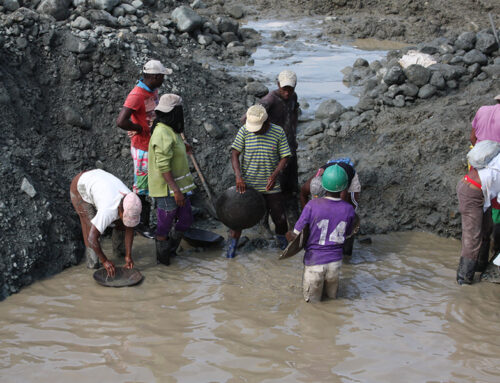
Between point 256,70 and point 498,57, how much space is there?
13.6 ft

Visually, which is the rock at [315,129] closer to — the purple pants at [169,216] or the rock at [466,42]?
the purple pants at [169,216]

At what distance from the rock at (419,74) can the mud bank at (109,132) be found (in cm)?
31

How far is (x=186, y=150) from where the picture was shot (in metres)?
5.62

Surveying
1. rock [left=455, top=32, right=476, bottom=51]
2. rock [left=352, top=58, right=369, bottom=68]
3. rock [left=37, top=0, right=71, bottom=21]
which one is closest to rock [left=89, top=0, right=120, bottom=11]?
rock [left=37, top=0, right=71, bottom=21]

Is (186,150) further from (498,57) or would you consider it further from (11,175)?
(498,57)

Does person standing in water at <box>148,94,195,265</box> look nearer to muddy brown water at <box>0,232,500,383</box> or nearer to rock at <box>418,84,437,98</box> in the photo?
muddy brown water at <box>0,232,500,383</box>

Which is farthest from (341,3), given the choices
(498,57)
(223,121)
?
(223,121)

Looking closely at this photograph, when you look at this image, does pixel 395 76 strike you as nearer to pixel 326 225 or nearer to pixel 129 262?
pixel 326 225

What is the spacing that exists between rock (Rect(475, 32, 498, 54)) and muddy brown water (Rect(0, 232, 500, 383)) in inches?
165

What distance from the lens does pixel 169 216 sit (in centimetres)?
530

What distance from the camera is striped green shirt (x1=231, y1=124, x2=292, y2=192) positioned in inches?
209

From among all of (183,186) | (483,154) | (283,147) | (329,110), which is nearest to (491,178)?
(483,154)

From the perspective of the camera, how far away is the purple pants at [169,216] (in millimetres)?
5273

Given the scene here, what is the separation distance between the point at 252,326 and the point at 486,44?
20.7 ft
